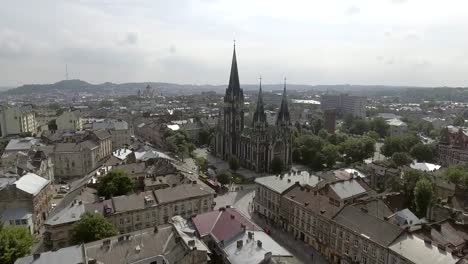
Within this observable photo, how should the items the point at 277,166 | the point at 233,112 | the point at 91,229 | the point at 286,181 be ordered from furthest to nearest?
the point at 233,112
the point at 277,166
the point at 286,181
the point at 91,229

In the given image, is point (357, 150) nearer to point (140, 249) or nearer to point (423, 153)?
point (423, 153)

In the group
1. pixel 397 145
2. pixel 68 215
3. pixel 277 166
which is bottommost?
pixel 277 166

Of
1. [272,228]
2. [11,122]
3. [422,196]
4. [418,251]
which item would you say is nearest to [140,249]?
[272,228]

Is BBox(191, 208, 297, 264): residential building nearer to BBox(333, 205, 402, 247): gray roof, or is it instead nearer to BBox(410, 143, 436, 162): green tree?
BBox(333, 205, 402, 247): gray roof

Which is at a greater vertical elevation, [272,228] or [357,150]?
[357,150]

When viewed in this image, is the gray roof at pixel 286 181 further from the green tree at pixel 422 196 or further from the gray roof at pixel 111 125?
the gray roof at pixel 111 125

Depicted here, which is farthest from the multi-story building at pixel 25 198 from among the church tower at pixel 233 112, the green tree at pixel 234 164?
the church tower at pixel 233 112
